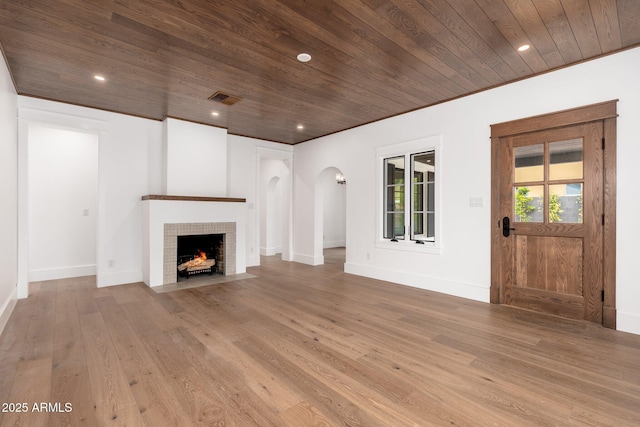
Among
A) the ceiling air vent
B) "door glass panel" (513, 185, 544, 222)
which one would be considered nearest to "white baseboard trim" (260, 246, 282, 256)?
the ceiling air vent

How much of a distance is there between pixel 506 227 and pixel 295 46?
3.17 meters

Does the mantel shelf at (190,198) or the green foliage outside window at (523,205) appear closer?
the green foliage outside window at (523,205)

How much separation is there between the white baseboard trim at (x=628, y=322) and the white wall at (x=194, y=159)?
5520 millimetres

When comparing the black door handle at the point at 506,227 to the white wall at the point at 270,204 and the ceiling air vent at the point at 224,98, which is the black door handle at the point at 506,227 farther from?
the white wall at the point at 270,204

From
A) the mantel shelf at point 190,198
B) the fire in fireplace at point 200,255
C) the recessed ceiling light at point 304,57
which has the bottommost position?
the fire in fireplace at point 200,255

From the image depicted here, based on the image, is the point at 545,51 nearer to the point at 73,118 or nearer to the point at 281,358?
the point at 281,358

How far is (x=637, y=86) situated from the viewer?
9.20 feet

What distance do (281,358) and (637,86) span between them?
4067mm

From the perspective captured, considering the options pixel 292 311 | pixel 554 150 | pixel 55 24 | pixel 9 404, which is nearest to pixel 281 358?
pixel 292 311

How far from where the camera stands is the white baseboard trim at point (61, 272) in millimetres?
4824

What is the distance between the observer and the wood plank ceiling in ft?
7.44

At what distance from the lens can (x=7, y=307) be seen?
311 cm

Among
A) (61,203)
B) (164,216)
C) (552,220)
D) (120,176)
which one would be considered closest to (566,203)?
(552,220)

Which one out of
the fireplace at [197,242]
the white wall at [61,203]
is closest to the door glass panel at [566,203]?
the fireplace at [197,242]
